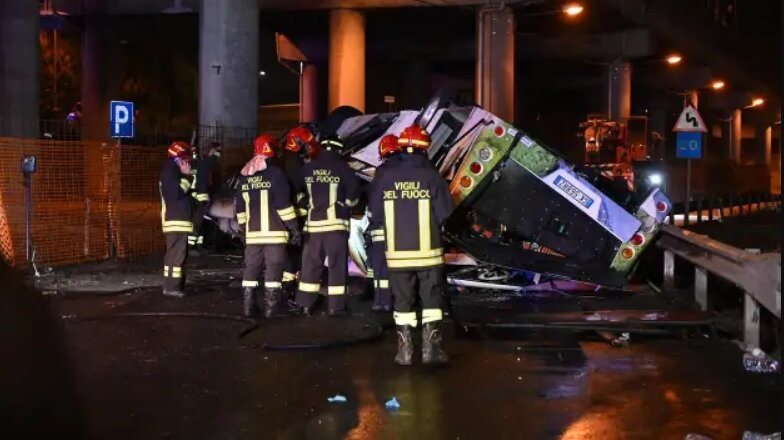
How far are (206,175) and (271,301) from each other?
4936 millimetres

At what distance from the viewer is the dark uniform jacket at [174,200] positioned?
1053 cm

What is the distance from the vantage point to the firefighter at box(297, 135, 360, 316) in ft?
29.5

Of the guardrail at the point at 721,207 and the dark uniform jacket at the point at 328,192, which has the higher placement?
the dark uniform jacket at the point at 328,192

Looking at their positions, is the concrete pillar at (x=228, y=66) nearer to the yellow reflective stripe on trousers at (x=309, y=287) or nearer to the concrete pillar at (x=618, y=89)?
the yellow reflective stripe on trousers at (x=309, y=287)

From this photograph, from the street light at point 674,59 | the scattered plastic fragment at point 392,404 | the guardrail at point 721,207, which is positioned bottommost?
the scattered plastic fragment at point 392,404

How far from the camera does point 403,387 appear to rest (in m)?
6.49

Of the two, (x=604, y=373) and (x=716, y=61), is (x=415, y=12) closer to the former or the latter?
(x=716, y=61)

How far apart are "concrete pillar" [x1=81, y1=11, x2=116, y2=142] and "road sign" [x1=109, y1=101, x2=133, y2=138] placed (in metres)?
20.9

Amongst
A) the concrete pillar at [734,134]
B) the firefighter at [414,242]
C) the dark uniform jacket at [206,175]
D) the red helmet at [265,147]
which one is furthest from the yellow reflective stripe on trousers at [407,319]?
the concrete pillar at [734,134]

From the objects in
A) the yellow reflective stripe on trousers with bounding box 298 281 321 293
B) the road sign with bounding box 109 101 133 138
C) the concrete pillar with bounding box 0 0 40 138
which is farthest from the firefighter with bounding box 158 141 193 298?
the concrete pillar with bounding box 0 0 40 138

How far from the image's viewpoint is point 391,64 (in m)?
40.6

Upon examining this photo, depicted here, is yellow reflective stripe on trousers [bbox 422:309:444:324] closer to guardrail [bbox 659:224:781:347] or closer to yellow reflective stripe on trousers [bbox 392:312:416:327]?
yellow reflective stripe on trousers [bbox 392:312:416:327]

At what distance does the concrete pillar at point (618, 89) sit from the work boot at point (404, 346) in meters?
29.6

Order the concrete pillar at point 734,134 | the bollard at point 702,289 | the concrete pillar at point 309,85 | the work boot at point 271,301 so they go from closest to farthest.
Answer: the work boot at point 271,301 < the bollard at point 702,289 < the concrete pillar at point 309,85 < the concrete pillar at point 734,134
